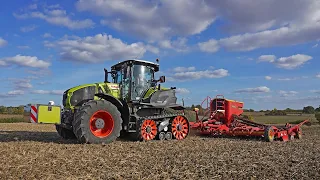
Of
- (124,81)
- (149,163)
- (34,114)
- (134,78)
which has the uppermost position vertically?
(134,78)

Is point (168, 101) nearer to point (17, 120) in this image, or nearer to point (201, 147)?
point (201, 147)

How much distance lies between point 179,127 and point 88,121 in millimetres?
4515

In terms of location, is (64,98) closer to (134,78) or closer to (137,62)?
(134,78)

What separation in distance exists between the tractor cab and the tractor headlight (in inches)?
53.7

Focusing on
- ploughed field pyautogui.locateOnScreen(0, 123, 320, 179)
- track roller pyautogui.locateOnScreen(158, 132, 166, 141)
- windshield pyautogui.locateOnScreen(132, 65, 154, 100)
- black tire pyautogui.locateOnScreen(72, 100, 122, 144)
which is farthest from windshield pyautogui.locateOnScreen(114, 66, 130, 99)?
ploughed field pyautogui.locateOnScreen(0, 123, 320, 179)

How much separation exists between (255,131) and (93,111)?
24.3 ft

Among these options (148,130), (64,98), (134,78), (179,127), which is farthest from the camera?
(179,127)

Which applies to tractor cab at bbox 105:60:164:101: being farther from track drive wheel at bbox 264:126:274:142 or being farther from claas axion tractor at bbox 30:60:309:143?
track drive wheel at bbox 264:126:274:142

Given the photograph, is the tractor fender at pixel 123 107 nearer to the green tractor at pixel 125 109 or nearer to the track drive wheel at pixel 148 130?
the green tractor at pixel 125 109

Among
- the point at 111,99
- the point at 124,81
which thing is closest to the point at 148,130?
the point at 111,99

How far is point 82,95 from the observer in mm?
12594

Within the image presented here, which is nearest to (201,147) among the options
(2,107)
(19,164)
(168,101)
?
(168,101)

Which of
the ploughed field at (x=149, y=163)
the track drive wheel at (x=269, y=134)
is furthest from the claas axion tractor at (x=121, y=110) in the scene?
the track drive wheel at (x=269, y=134)

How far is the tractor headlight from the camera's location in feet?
40.8
